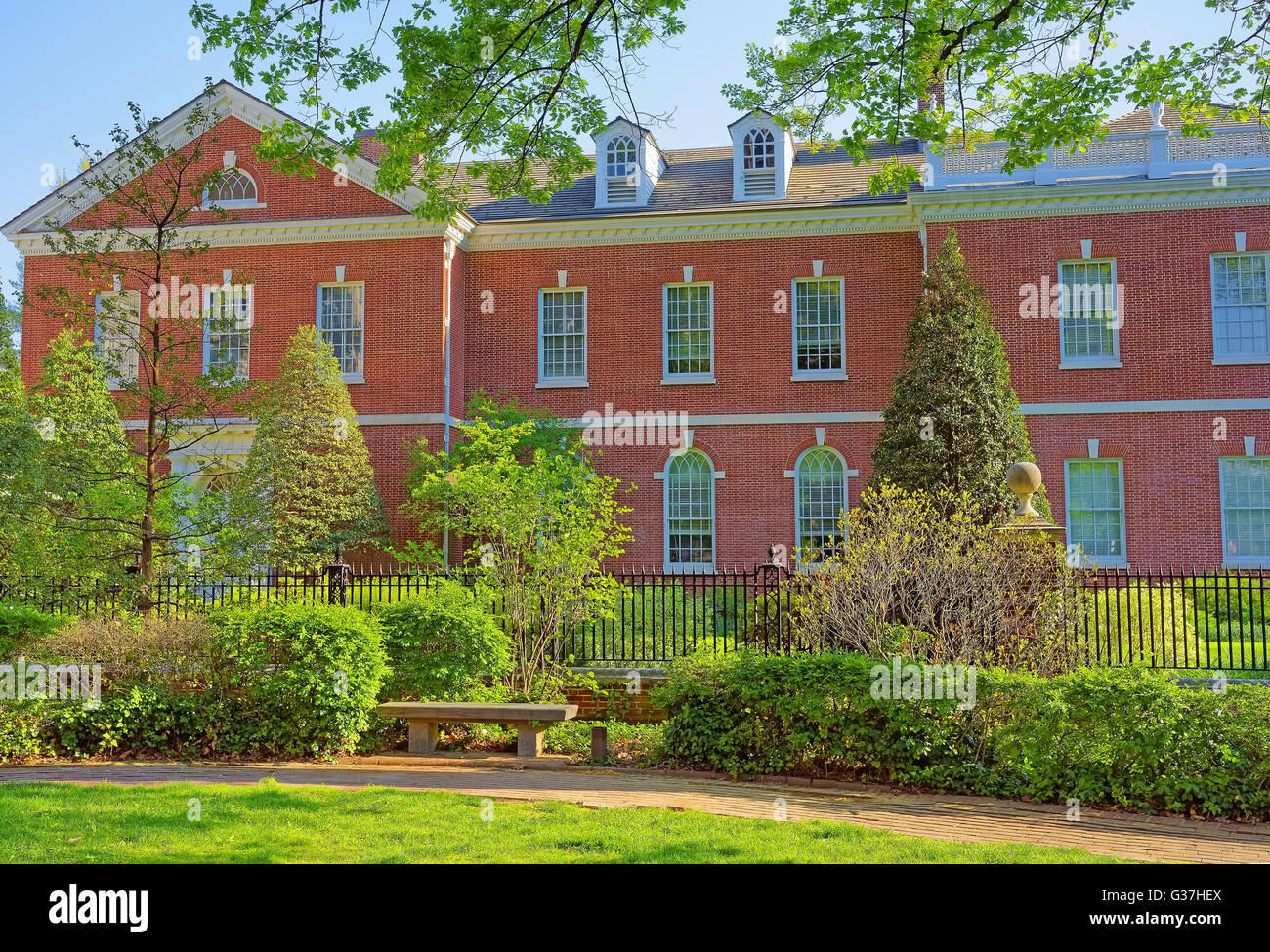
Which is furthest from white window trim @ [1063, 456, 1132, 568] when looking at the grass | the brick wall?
the grass

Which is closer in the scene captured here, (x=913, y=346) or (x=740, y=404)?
(x=913, y=346)

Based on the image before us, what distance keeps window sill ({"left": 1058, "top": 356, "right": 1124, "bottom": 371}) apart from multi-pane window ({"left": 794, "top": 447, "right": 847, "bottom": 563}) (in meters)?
4.69

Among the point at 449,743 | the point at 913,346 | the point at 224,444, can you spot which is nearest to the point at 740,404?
the point at 913,346

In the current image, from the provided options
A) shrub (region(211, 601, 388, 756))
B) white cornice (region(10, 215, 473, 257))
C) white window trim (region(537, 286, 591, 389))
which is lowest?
shrub (region(211, 601, 388, 756))

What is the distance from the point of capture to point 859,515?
11.6 meters

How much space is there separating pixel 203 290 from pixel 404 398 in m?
4.40

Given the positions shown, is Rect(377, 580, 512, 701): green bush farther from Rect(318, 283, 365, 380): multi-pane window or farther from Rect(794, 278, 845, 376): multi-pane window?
Rect(794, 278, 845, 376): multi-pane window

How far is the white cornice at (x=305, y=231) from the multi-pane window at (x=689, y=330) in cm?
484

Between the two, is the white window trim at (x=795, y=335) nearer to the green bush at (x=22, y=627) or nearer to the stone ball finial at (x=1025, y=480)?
the stone ball finial at (x=1025, y=480)

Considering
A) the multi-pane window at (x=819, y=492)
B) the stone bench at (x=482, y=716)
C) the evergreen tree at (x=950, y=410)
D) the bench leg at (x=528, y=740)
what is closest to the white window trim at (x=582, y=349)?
the multi-pane window at (x=819, y=492)

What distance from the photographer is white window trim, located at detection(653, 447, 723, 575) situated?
22.4m

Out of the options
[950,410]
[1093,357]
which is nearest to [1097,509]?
[1093,357]

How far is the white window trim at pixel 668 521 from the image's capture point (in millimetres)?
22375

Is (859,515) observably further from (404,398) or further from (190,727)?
(404,398)
